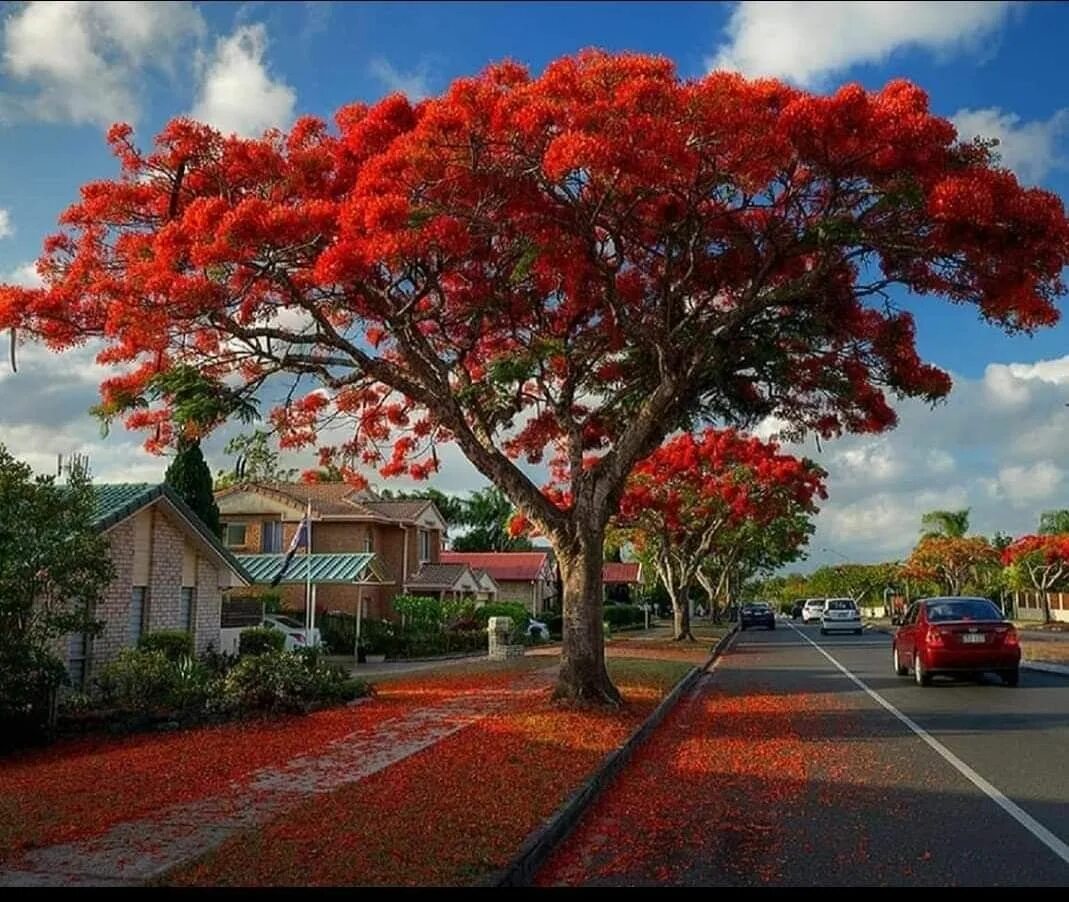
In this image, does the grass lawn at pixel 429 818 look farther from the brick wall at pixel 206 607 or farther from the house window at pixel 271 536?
the house window at pixel 271 536

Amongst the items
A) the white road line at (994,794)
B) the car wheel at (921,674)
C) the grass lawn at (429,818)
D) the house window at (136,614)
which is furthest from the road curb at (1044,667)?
the house window at (136,614)

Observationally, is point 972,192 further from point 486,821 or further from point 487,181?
point 486,821

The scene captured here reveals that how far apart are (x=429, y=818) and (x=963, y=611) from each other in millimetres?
15563

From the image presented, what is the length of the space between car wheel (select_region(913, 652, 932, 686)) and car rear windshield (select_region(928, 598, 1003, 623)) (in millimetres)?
820

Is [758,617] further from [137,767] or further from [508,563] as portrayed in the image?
[137,767]

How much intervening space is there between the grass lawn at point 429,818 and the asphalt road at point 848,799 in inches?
19.3

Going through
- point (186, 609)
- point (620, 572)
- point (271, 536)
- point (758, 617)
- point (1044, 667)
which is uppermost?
point (620, 572)

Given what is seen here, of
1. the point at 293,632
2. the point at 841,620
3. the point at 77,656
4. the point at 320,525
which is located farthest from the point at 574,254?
the point at 841,620

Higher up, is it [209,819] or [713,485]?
[713,485]

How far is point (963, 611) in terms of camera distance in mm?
21031

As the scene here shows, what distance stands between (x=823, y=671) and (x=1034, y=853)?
1882cm

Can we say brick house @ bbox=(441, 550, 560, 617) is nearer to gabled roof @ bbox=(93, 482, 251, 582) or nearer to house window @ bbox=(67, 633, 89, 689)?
gabled roof @ bbox=(93, 482, 251, 582)

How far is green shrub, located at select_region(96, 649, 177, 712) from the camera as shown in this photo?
15000 millimetres

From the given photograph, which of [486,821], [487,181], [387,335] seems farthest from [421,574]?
[486,821]
